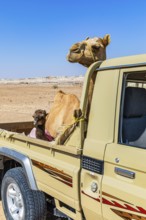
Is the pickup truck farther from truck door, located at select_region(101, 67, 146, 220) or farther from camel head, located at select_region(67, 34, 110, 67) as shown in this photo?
camel head, located at select_region(67, 34, 110, 67)

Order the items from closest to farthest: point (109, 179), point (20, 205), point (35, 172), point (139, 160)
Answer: point (139, 160), point (109, 179), point (35, 172), point (20, 205)

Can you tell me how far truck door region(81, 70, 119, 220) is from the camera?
9.72 feet

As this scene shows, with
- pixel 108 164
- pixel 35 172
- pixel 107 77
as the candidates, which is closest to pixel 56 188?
pixel 35 172

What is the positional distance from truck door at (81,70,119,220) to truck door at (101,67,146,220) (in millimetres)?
60

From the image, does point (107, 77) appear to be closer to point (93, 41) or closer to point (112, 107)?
point (112, 107)

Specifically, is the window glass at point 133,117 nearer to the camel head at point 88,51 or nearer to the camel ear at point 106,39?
the camel head at point 88,51

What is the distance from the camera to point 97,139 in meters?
3.06

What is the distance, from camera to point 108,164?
2.87 meters

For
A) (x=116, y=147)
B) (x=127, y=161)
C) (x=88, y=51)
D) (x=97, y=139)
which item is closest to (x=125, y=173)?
(x=127, y=161)

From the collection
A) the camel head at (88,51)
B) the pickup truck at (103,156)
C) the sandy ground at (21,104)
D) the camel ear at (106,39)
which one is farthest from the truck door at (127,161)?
the sandy ground at (21,104)

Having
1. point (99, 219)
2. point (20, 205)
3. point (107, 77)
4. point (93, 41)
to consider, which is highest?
point (93, 41)

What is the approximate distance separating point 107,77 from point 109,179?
2.81 ft

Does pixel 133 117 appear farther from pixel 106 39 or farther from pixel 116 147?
pixel 106 39

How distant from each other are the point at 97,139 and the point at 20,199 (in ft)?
5.25
